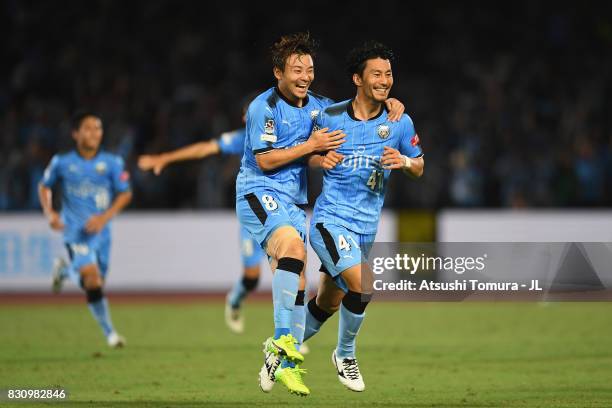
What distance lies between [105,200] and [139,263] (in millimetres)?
6166

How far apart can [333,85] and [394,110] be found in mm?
13169

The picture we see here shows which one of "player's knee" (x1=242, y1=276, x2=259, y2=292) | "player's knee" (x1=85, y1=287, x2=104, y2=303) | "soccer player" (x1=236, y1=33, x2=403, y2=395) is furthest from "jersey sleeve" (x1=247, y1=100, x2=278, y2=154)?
"player's knee" (x1=242, y1=276, x2=259, y2=292)

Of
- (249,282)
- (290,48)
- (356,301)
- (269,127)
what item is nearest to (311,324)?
(356,301)

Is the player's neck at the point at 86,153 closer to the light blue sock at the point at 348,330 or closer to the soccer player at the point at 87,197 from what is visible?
the soccer player at the point at 87,197

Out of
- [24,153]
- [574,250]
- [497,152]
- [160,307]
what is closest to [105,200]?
[160,307]

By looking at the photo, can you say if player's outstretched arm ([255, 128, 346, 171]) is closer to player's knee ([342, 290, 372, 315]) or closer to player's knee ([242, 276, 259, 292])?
player's knee ([342, 290, 372, 315])

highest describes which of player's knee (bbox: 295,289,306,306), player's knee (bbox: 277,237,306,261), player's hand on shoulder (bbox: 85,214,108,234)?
player's hand on shoulder (bbox: 85,214,108,234)

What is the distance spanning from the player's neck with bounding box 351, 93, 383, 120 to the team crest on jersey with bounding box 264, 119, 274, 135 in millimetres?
646

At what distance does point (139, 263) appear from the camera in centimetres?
1823

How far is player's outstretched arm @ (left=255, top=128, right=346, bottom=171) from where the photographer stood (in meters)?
7.60

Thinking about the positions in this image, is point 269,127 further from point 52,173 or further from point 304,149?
point 52,173

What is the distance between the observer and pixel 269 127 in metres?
7.82

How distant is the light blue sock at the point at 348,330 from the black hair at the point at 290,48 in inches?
75.2

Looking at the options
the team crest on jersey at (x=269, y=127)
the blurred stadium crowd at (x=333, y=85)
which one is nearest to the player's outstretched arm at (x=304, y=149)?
the team crest on jersey at (x=269, y=127)
